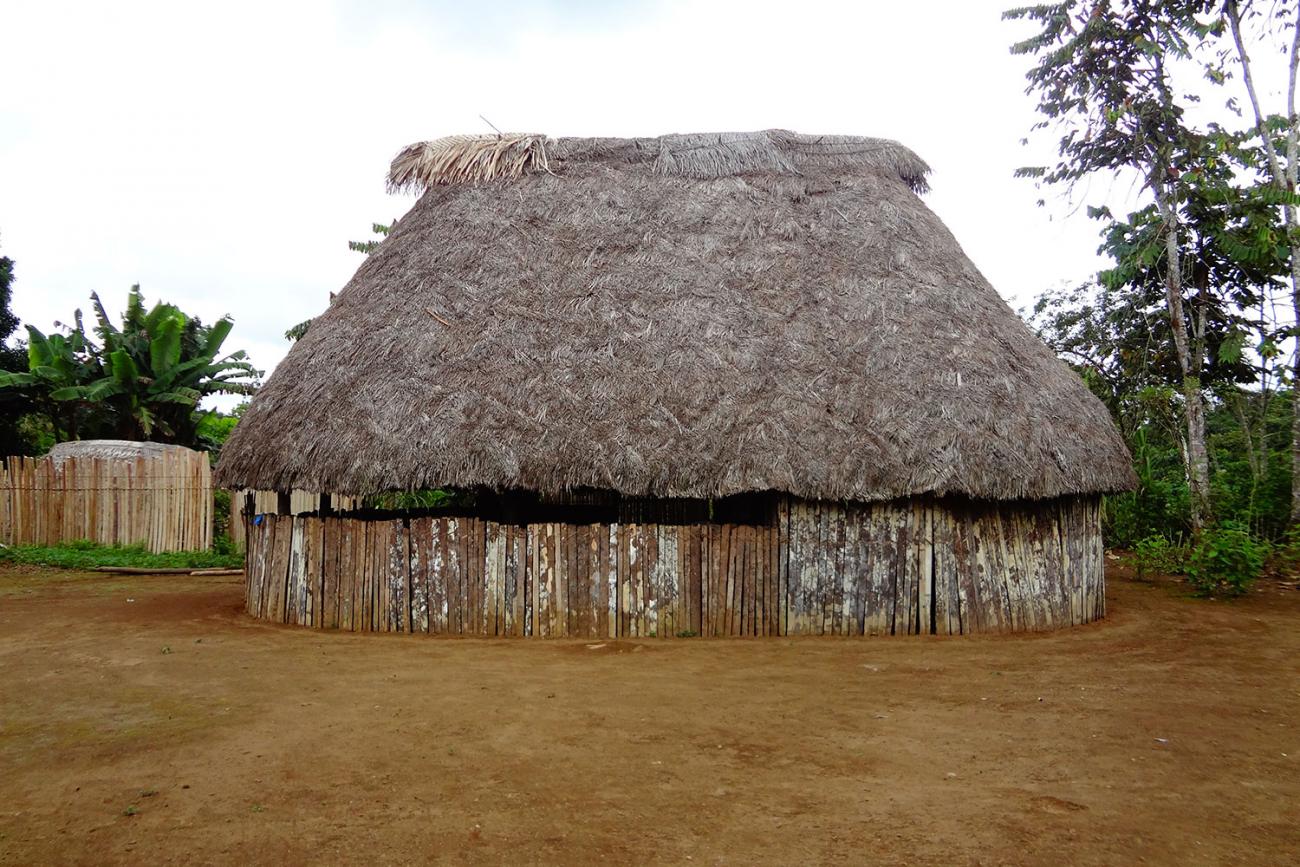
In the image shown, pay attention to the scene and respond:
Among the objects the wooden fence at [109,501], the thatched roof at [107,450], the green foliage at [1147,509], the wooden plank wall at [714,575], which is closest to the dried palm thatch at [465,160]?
the wooden plank wall at [714,575]

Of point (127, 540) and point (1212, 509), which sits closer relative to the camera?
point (1212, 509)

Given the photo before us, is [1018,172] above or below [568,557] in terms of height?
above

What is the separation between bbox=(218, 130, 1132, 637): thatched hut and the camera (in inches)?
286

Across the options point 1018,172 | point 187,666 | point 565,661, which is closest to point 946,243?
point 1018,172

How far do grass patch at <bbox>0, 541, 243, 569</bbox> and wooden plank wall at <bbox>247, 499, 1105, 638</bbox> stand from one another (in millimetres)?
6157

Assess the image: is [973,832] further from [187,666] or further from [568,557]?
[187,666]

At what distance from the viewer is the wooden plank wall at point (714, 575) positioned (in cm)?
727

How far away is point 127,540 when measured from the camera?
1266 centimetres

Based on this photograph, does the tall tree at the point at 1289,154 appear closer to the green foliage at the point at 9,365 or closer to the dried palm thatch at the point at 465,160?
the dried palm thatch at the point at 465,160

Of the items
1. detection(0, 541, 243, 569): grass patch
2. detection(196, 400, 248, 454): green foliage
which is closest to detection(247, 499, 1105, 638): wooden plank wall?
detection(0, 541, 243, 569): grass patch

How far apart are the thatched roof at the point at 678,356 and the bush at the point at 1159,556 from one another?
2998mm

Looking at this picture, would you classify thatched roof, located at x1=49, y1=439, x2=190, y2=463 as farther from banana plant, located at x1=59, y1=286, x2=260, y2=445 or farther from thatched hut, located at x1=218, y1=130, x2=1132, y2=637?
thatched hut, located at x1=218, y1=130, x2=1132, y2=637

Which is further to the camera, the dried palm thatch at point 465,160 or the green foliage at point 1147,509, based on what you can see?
the green foliage at point 1147,509

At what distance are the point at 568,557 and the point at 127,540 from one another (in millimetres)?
8710
